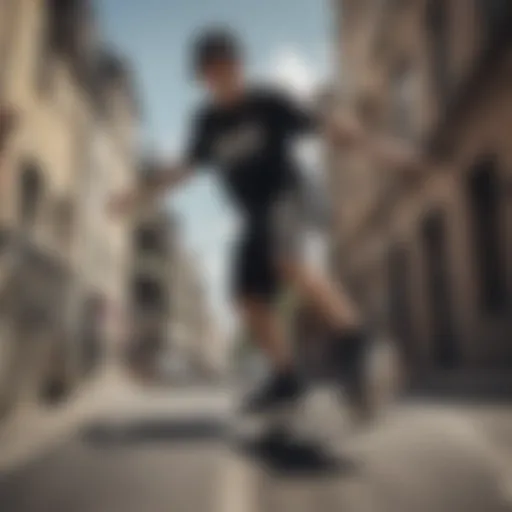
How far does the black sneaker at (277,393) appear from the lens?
5.60 feet

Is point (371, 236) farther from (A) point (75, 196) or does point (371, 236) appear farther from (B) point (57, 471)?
(B) point (57, 471)

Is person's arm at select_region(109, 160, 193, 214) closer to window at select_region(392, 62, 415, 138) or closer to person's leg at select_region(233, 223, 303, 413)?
person's leg at select_region(233, 223, 303, 413)

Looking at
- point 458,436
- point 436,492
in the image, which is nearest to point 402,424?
point 458,436

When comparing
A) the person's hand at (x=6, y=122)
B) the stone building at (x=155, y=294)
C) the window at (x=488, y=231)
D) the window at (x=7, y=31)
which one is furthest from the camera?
the stone building at (x=155, y=294)

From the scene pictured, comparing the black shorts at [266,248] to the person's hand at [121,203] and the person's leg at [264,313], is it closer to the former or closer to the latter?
the person's leg at [264,313]

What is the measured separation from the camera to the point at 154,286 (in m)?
21.4

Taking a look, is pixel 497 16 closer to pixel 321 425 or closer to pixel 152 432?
pixel 321 425

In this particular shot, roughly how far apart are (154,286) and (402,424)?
65.4 ft

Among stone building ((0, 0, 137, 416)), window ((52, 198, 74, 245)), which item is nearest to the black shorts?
stone building ((0, 0, 137, 416))

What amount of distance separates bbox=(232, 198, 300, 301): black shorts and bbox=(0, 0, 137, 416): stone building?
49 cm

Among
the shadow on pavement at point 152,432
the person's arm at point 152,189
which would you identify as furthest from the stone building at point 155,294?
the person's arm at point 152,189

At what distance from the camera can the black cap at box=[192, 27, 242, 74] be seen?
5.58ft

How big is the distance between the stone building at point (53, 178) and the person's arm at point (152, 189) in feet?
0.85

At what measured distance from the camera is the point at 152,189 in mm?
1876
